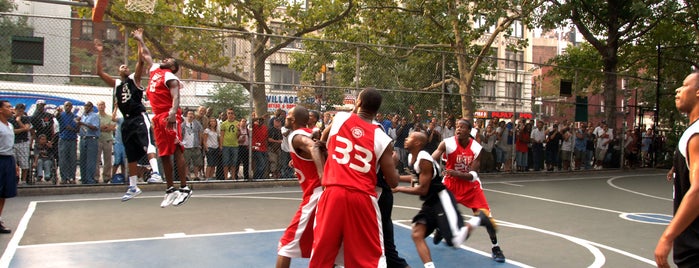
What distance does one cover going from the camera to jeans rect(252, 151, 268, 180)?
15.3 m

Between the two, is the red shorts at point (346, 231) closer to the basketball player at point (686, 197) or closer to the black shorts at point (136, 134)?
the basketball player at point (686, 197)

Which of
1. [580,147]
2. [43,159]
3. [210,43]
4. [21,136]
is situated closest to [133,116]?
[21,136]

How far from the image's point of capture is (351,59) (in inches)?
671

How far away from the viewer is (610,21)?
78.3 ft

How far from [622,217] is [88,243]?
9584 millimetres

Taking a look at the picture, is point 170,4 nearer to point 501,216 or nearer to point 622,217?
point 501,216

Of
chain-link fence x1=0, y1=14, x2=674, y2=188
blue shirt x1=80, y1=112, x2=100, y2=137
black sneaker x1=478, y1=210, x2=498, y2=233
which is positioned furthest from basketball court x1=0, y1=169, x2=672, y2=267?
blue shirt x1=80, y1=112, x2=100, y2=137

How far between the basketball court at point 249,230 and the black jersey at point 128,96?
1.86 m

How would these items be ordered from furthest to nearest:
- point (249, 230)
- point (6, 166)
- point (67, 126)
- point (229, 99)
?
point (229, 99) < point (67, 126) < point (249, 230) < point (6, 166)

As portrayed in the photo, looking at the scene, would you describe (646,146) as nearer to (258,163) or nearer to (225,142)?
(258,163)

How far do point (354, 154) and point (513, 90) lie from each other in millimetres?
15903

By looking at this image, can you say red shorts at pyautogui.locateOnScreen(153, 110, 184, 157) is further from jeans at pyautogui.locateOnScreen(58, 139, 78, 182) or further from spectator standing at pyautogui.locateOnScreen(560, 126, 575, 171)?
spectator standing at pyautogui.locateOnScreen(560, 126, 575, 171)

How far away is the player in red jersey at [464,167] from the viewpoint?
798cm

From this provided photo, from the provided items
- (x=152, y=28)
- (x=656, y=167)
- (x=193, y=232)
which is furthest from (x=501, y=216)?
(x=656, y=167)
